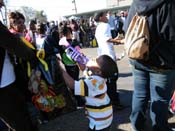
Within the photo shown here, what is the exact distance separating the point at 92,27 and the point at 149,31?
60.5 ft

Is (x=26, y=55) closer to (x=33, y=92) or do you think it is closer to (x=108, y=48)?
(x=33, y=92)

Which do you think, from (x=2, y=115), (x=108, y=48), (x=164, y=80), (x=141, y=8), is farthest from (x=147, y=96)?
(x=108, y=48)

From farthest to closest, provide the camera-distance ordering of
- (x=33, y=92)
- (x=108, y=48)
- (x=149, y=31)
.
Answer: (x=108, y=48) < (x=149, y=31) < (x=33, y=92)

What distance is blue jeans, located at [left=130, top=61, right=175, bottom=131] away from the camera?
11.5ft

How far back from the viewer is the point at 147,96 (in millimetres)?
3732

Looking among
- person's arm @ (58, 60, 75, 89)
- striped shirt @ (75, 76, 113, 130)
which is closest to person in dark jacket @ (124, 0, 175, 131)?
striped shirt @ (75, 76, 113, 130)

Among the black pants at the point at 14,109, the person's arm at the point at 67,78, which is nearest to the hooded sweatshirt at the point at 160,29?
the person's arm at the point at 67,78

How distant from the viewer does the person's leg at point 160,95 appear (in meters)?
3.48

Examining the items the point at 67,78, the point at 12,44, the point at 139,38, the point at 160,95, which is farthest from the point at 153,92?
the point at 12,44

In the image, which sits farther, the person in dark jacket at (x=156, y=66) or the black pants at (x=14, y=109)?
the person in dark jacket at (x=156, y=66)

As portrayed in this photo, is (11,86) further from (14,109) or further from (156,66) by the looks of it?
(156,66)

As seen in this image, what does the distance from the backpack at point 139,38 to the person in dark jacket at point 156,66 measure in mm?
Result: 53

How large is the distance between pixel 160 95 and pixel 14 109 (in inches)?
56.7

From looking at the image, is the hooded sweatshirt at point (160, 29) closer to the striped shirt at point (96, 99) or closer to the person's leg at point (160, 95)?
the person's leg at point (160, 95)
